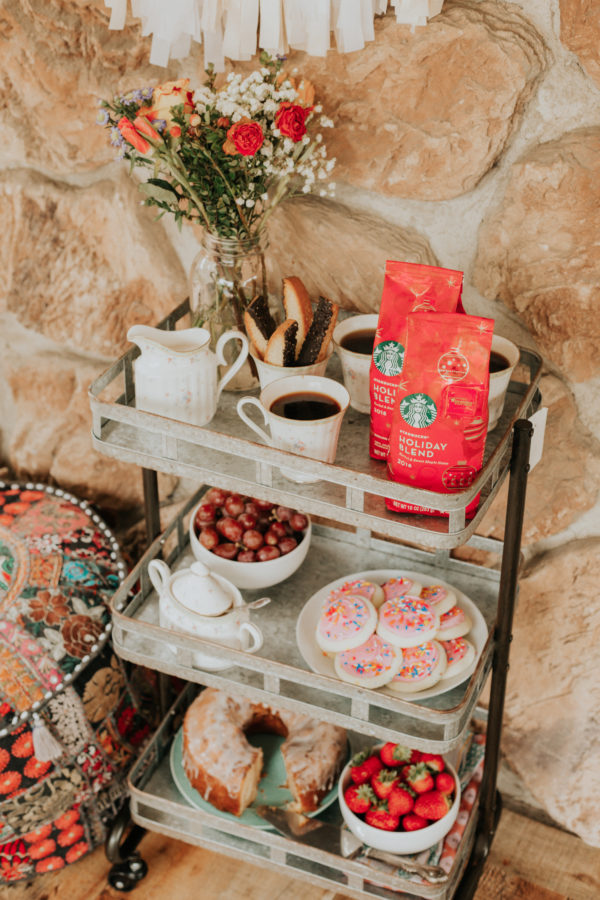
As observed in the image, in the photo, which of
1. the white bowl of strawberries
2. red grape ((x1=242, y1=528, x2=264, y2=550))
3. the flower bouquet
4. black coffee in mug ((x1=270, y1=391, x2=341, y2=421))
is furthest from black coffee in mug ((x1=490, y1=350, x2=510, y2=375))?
the white bowl of strawberries

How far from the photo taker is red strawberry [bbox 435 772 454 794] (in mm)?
1430

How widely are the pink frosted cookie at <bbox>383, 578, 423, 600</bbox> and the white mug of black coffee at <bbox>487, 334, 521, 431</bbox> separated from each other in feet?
0.88

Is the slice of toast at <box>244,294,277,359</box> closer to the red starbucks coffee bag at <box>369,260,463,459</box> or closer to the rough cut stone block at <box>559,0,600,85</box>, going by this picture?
the red starbucks coffee bag at <box>369,260,463,459</box>

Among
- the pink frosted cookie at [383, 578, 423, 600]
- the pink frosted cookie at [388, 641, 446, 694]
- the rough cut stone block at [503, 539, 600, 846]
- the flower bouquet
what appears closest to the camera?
the flower bouquet

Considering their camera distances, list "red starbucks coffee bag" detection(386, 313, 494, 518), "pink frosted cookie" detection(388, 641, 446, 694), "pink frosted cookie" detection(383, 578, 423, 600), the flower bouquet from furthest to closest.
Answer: "pink frosted cookie" detection(383, 578, 423, 600) < "pink frosted cookie" detection(388, 641, 446, 694) < the flower bouquet < "red starbucks coffee bag" detection(386, 313, 494, 518)

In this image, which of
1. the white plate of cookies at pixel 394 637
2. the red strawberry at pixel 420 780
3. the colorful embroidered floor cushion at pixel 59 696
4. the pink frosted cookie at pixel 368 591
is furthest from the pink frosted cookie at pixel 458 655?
the colorful embroidered floor cushion at pixel 59 696

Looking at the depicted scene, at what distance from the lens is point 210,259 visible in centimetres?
127

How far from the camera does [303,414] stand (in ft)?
3.83

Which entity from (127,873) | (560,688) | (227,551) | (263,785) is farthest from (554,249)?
(127,873)

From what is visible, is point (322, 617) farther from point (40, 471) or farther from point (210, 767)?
point (40, 471)

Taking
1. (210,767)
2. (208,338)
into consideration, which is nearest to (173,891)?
(210,767)

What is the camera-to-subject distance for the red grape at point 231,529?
141cm

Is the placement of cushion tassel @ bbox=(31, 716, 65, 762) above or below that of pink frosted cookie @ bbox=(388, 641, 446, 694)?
below

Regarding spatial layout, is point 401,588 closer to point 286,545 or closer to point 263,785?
point 286,545
